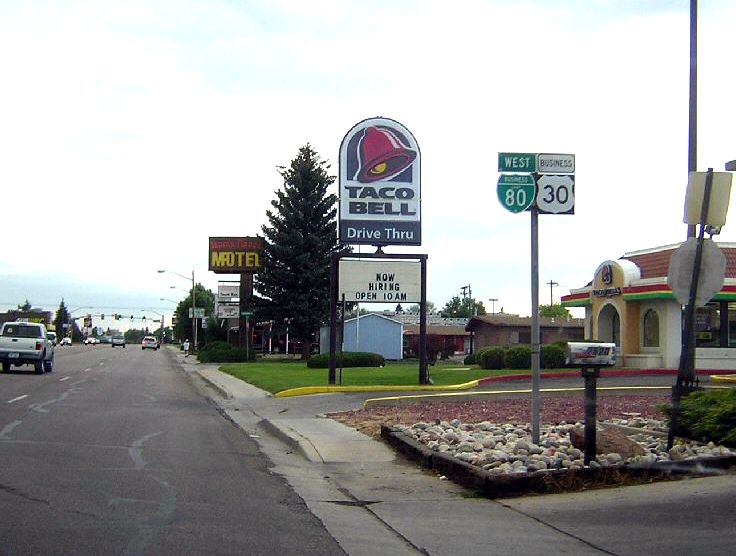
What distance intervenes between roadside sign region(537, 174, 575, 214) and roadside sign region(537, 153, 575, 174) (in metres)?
0.08

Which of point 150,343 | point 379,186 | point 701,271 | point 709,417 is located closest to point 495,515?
point 709,417

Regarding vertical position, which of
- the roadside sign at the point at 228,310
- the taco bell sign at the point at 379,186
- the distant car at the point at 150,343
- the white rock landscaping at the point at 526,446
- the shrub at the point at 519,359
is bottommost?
the white rock landscaping at the point at 526,446

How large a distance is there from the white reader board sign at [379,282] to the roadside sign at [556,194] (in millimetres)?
15196

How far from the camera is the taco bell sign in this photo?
26.6 metres

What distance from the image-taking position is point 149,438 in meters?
14.5

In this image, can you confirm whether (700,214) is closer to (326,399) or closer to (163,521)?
(163,521)

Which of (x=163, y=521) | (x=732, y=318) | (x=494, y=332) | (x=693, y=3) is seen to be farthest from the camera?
(x=494, y=332)

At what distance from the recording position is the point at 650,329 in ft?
107

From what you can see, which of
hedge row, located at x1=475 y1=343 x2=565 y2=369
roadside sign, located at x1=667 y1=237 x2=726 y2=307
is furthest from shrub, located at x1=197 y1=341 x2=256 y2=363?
roadside sign, located at x1=667 y1=237 x2=726 y2=307

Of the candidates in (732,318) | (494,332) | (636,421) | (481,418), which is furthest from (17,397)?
(494,332)

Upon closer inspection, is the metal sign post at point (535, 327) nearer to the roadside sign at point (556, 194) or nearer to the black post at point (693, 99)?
the roadside sign at point (556, 194)

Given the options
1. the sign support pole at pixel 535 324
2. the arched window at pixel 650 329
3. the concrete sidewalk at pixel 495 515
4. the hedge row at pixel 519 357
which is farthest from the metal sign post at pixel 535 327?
the arched window at pixel 650 329

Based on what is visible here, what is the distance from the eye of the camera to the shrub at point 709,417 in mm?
10836

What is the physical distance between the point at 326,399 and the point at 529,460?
12266 mm
